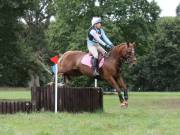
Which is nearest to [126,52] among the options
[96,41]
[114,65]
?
[114,65]

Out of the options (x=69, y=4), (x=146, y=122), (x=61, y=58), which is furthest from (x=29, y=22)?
(x=146, y=122)

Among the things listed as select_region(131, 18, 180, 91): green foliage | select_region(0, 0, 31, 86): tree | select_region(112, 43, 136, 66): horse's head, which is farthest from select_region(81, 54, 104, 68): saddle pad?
select_region(131, 18, 180, 91): green foliage

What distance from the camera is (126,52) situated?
17.3 m

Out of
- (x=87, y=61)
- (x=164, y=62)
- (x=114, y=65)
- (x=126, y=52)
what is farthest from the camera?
(x=164, y=62)

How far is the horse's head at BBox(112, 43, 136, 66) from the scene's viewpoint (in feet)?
56.7

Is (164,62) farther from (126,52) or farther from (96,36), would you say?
(126,52)

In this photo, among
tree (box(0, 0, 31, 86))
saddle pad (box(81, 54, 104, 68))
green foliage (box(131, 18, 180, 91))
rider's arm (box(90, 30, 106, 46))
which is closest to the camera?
rider's arm (box(90, 30, 106, 46))

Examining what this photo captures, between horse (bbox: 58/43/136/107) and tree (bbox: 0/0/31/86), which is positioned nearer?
horse (bbox: 58/43/136/107)

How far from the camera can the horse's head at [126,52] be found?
56.7ft

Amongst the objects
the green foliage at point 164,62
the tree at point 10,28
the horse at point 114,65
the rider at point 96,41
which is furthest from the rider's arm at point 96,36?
the green foliage at point 164,62

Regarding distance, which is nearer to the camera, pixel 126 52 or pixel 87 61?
pixel 126 52

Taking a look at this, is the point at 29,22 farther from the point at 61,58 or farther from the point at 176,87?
the point at 61,58

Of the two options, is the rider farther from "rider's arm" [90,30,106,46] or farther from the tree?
the tree

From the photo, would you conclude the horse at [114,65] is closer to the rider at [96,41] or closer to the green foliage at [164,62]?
the rider at [96,41]
